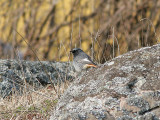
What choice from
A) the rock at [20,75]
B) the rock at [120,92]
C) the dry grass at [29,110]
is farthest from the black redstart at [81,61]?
the rock at [120,92]

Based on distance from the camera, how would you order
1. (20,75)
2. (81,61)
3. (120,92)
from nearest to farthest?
(120,92) → (81,61) → (20,75)

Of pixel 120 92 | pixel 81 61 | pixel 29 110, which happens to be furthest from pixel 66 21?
pixel 120 92

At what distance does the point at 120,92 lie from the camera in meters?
1.85

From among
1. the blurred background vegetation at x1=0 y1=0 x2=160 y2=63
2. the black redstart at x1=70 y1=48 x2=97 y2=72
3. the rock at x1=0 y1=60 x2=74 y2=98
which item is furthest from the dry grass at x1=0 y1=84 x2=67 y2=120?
the blurred background vegetation at x1=0 y1=0 x2=160 y2=63

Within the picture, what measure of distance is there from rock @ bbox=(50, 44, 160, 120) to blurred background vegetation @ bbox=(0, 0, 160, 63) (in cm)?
516

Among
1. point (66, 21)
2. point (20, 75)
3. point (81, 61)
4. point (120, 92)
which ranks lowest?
point (120, 92)

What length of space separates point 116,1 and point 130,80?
639 centimetres

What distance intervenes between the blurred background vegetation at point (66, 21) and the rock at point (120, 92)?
516 cm

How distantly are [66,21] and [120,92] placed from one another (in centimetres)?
646

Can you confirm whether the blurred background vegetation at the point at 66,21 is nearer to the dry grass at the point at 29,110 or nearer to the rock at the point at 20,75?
the rock at the point at 20,75

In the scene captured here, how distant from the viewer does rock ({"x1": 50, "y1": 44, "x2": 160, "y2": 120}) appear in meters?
1.79

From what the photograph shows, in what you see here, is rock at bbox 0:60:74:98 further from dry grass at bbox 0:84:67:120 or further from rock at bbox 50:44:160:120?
rock at bbox 50:44:160:120

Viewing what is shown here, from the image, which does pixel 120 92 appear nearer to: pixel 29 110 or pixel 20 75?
pixel 29 110

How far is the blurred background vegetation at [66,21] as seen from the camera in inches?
301
